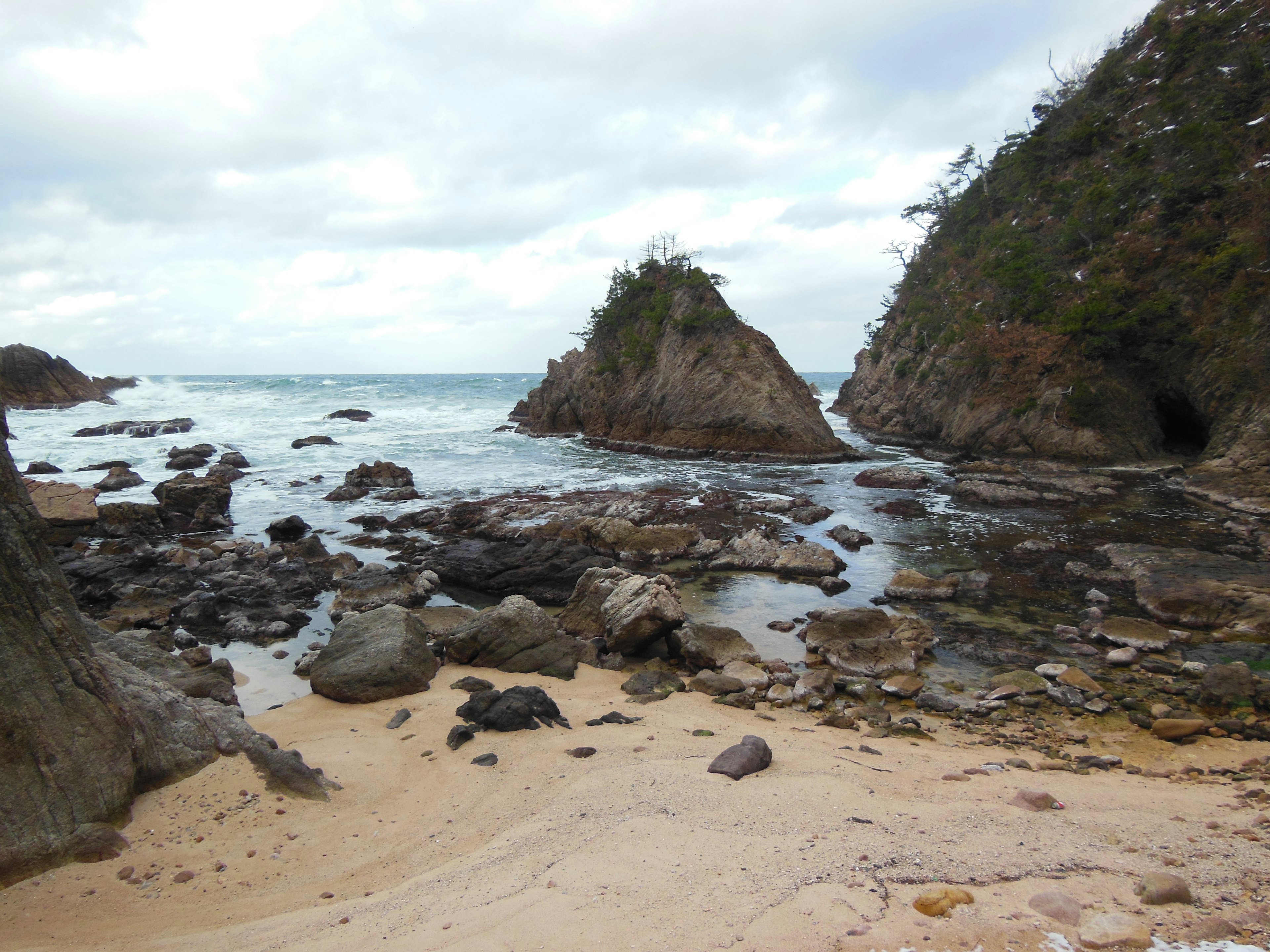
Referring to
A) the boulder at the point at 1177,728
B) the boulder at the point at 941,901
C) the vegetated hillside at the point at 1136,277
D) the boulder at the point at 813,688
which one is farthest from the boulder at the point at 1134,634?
the vegetated hillside at the point at 1136,277

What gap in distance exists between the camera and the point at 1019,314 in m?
27.6

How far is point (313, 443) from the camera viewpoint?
33.4 meters

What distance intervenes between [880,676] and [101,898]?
7140 mm

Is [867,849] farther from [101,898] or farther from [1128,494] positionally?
[1128,494]

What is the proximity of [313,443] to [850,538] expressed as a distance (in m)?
29.0

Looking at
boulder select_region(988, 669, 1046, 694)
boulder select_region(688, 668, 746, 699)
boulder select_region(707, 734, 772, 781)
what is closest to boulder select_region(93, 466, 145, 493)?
boulder select_region(688, 668, 746, 699)

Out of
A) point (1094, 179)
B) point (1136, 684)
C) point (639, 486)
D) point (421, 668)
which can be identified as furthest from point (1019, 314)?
point (421, 668)

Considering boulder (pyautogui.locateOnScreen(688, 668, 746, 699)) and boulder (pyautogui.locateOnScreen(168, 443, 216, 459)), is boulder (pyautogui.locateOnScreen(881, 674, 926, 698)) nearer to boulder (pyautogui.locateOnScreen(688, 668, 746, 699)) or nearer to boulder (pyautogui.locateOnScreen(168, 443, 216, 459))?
boulder (pyautogui.locateOnScreen(688, 668, 746, 699))

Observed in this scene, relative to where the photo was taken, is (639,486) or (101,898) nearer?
(101,898)

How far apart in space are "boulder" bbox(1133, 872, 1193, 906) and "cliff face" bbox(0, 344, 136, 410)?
6243 centimetres

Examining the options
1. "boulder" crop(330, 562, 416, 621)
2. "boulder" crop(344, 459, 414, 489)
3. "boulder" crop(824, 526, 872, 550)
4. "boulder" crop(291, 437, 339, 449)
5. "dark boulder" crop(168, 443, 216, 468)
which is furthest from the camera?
"boulder" crop(291, 437, 339, 449)

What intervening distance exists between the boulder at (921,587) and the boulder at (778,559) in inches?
50.4

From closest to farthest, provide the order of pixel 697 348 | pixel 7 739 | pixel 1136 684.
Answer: pixel 7 739 < pixel 1136 684 < pixel 697 348

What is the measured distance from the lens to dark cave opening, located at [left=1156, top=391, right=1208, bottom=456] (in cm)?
2252
